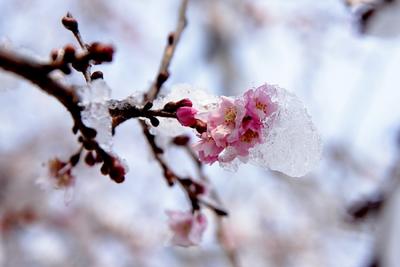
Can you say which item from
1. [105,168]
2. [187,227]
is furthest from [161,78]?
[187,227]

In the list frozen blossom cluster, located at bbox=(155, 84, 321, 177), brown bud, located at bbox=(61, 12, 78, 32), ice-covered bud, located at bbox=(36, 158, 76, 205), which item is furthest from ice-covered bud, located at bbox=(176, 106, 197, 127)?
ice-covered bud, located at bbox=(36, 158, 76, 205)

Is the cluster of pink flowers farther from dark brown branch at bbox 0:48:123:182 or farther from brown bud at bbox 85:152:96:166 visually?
brown bud at bbox 85:152:96:166

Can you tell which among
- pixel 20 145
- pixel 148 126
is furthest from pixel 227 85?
pixel 148 126

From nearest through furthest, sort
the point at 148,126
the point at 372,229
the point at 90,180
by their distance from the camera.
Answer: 1. the point at 148,126
2. the point at 372,229
3. the point at 90,180

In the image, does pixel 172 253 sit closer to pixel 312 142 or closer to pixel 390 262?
pixel 390 262

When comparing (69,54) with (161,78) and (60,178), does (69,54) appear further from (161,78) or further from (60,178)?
(60,178)

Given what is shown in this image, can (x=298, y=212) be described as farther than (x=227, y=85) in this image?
Yes

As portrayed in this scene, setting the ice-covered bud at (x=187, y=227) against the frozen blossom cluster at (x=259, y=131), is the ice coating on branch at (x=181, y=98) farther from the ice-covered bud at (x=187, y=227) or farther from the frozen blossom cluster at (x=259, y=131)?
the ice-covered bud at (x=187, y=227)
